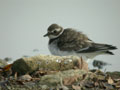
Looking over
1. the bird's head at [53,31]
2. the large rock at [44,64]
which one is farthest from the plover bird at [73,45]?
the large rock at [44,64]

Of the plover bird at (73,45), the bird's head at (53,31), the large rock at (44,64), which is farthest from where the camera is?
the bird's head at (53,31)

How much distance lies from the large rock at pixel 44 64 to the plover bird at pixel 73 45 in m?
3.47

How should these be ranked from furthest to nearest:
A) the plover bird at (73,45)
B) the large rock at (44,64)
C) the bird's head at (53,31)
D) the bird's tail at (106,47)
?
1. the bird's head at (53,31)
2. the bird's tail at (106,47)
3. the plover bird at (73,45)
4. the large rock at (44,64)

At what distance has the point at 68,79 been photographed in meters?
7.00

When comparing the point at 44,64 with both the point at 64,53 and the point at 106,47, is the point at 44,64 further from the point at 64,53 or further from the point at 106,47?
the point at 106,47

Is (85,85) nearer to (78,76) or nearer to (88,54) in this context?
(78,76)

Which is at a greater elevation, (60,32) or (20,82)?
(60,32)

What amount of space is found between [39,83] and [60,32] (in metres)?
6.23

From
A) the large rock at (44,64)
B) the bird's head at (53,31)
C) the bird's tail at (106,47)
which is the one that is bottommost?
the large rock at (44,64)

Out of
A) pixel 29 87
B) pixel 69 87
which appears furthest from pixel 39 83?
pixel 69 87

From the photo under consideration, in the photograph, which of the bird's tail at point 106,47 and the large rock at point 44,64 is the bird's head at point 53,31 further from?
the large rock at point 44,64

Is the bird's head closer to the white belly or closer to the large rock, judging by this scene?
the white belly

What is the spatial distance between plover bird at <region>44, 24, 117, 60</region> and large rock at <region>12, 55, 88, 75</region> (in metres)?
3.47

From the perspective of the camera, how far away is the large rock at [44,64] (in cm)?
784
